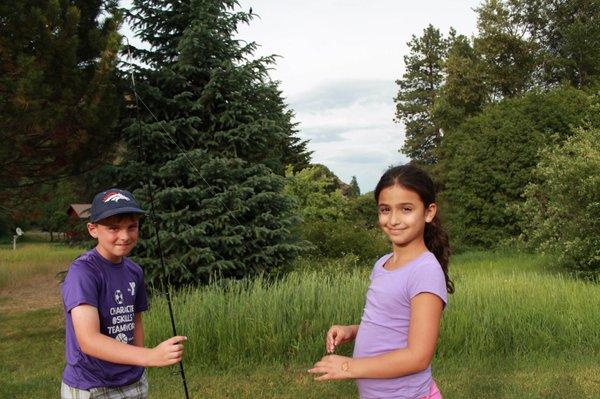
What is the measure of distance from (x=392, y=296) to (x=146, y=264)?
281 inches

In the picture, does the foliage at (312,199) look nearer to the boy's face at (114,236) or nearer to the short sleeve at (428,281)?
the boy's face at (114,236)

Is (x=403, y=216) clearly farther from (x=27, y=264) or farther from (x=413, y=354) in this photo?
(x=27, y=264)

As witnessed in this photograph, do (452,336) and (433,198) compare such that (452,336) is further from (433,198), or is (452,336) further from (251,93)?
(251,93)

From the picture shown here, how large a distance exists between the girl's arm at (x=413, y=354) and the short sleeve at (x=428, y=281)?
0.05 feet

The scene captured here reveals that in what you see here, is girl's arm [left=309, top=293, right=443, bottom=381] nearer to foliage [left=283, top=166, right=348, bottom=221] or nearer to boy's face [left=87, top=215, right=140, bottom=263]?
boy's face [left=87, top=215, right=140, bottom=263]

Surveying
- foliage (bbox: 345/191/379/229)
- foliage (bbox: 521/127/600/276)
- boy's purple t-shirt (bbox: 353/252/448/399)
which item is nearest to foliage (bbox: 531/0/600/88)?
A: foliage (bbox: 345/191/379/229)

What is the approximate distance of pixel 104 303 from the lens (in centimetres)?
225

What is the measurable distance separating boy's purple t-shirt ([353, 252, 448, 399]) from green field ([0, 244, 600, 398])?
3.08 meters

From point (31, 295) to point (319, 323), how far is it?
9124mm

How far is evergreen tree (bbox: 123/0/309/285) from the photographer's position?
8.67 m

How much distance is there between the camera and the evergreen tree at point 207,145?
8.67 meters

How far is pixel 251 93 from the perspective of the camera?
9547mm

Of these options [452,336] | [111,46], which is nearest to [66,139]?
[111,46]

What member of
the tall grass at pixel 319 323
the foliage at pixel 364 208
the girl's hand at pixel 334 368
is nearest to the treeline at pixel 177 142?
the tall grass at pixel 319 323
